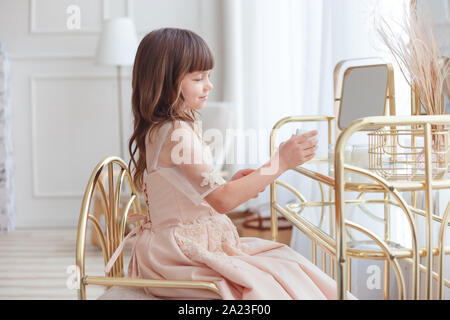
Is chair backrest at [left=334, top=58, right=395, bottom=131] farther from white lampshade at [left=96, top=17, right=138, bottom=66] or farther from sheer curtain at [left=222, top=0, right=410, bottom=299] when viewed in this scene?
white lampshade at [left=96, top=17, right=138, bottom=66]

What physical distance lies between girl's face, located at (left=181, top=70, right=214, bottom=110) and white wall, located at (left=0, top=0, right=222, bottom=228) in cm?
269

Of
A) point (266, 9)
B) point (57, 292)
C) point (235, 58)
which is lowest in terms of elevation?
point (57, 292)

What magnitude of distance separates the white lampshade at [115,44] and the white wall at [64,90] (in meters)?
0.38

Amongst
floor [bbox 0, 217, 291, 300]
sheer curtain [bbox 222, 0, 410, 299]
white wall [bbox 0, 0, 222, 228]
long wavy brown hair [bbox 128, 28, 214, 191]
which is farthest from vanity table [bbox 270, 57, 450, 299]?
white wall [bbox 0, 0, 222, 228]

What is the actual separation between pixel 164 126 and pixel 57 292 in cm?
154

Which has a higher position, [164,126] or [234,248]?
[164,126]

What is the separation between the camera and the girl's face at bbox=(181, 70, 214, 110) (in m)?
1.12

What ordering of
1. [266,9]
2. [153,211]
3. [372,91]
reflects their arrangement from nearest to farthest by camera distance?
[153,211] → [372,91] → [266,9]

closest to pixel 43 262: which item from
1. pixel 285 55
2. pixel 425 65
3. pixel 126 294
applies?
pixel 285 55

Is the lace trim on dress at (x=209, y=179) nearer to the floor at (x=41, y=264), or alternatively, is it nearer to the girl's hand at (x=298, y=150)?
the girl's hand at (x=298, y=150)

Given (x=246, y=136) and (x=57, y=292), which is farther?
(x=246, y=136)
